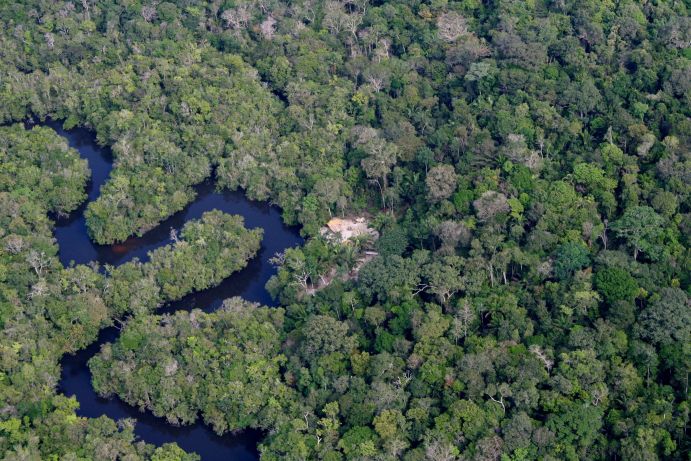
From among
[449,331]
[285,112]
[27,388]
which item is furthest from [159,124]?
[449,331]

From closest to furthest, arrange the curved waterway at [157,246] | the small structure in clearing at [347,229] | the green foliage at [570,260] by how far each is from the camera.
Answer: the curved waterway at [157,246], the green foliage at [570,260], the small structure in clearing at [347,229]

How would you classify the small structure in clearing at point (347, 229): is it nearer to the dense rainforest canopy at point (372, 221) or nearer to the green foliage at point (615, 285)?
the dense rainforest canopy at point (372, 221)

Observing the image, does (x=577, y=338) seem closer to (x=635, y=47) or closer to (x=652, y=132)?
(x=652, y=132)

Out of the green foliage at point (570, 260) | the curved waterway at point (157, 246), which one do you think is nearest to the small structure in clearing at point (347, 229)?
the curved waterway at point (157, 246)

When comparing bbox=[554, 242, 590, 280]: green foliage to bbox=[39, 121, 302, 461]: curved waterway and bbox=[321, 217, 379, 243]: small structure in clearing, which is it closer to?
bbox=[321, 217, 379, 243]: small structure in clearing

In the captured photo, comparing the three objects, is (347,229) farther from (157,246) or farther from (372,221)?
(157,246)

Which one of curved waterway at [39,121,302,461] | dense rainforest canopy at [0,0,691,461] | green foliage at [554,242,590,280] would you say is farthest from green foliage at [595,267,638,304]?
curved waterway at [39,121,302,461]

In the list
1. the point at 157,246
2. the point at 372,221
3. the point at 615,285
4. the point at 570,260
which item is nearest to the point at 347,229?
the point at 372,221
